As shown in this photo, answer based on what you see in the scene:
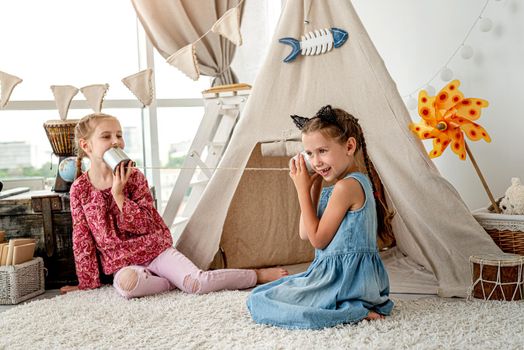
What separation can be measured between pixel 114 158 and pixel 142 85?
57cm

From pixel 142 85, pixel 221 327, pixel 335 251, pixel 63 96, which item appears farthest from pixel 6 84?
pixel 335 251

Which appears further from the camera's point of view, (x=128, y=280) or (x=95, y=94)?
(x=95, y=94)

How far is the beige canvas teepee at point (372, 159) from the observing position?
7.93ft

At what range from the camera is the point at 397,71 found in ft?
11.4

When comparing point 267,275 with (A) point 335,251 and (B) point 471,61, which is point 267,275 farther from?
(B) point 471,61

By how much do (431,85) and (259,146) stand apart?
105 centimetres

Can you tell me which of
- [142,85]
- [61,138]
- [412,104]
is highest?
[142,85]

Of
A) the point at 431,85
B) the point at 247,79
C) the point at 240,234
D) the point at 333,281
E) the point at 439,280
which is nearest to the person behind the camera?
the point at 333,281

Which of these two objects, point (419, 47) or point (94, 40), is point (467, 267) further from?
point (94, 40)

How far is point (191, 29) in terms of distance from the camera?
345cm

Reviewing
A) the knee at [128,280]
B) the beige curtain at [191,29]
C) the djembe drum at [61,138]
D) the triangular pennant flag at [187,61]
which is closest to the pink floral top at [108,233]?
the knee at [128,280]

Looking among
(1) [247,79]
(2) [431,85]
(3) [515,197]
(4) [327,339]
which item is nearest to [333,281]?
(4) [327,339]

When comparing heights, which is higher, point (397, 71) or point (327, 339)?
point (397, 71)

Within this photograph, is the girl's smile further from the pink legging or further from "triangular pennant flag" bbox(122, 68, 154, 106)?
"triangular pennant flag" bbox(122, 68, 154, 106)
